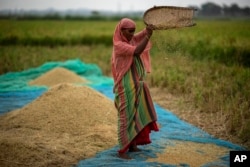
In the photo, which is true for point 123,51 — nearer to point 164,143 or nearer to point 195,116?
point 164,143

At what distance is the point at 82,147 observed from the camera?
14.4 feet

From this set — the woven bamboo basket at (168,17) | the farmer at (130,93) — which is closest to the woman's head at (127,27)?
the farmer at (130,93)

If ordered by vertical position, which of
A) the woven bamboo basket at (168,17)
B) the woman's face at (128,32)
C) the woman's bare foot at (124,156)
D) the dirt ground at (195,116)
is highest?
the woven bamboo basket at (168,17)

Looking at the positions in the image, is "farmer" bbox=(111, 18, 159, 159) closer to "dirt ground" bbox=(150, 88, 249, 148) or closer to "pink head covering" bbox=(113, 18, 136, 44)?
"pink head covering" bbox=(113, 18, 136, 44)

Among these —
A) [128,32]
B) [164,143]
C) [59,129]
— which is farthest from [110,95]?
[128,32]

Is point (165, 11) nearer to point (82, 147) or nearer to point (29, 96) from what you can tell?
point (82, 147)

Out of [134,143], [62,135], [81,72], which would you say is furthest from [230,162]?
[81,72]

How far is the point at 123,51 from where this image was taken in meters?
3.95

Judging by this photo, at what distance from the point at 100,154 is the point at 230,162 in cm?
125

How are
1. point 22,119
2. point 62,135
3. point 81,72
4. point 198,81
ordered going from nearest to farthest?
point 62,135
point 22,119
point 198,81
point 81,72

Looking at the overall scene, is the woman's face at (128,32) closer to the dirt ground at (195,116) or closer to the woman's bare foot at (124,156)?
the woman's bare foot at (124,156)

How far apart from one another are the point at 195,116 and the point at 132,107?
7.28ft

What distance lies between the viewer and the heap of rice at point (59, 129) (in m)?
4.00

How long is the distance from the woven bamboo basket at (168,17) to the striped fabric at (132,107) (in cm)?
41
